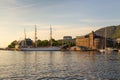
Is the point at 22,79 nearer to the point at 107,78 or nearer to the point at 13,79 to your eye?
the point at 13,79

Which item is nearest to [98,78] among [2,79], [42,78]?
[42,78]

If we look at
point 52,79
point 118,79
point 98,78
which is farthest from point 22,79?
point 118,79

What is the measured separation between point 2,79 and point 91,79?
1452cm

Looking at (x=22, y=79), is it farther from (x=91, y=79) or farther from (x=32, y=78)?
(x=91, y=79)

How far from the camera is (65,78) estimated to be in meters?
48.6

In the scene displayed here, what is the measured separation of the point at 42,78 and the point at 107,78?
10875mm

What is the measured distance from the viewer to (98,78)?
48375mm

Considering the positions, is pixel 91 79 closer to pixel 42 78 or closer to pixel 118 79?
pixel 118 79

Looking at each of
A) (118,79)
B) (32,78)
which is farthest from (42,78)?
(118,79)

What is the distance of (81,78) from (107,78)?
4.35 metres

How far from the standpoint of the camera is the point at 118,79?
1841 inches

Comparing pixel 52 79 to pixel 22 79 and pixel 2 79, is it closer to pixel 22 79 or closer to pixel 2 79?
pixel 22 79

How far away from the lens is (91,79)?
1845 inches

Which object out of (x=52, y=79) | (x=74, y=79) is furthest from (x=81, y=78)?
(x=52, y=79)
